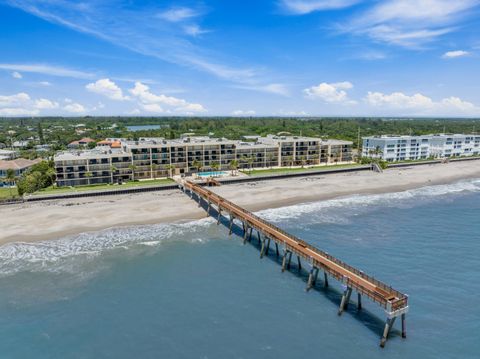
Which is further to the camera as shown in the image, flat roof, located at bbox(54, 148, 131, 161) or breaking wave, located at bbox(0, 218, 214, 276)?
flat roof, located at bbox(54, 148, 131, 161)

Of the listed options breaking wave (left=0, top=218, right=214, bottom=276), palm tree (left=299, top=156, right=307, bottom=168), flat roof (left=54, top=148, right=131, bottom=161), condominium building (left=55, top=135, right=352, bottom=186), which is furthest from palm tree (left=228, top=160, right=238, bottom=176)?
breaking wave (left=0, top=218, right=214, bottom=276)

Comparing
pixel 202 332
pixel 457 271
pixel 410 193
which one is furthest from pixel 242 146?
pixel 202 332

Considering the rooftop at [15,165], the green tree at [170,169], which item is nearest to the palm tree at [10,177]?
the rooftop at [15,165]

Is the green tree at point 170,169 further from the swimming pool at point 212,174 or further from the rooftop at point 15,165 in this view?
the rooftop at point 15,165

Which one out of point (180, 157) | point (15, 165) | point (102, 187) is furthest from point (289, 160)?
point (15, 165)

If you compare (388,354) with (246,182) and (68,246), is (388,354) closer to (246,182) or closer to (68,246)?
(68,246)

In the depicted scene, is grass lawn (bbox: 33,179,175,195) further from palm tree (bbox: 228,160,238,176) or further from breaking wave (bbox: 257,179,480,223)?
breaking wave (bbox: 257,179,480,223)

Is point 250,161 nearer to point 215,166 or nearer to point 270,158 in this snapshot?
point 270,158
